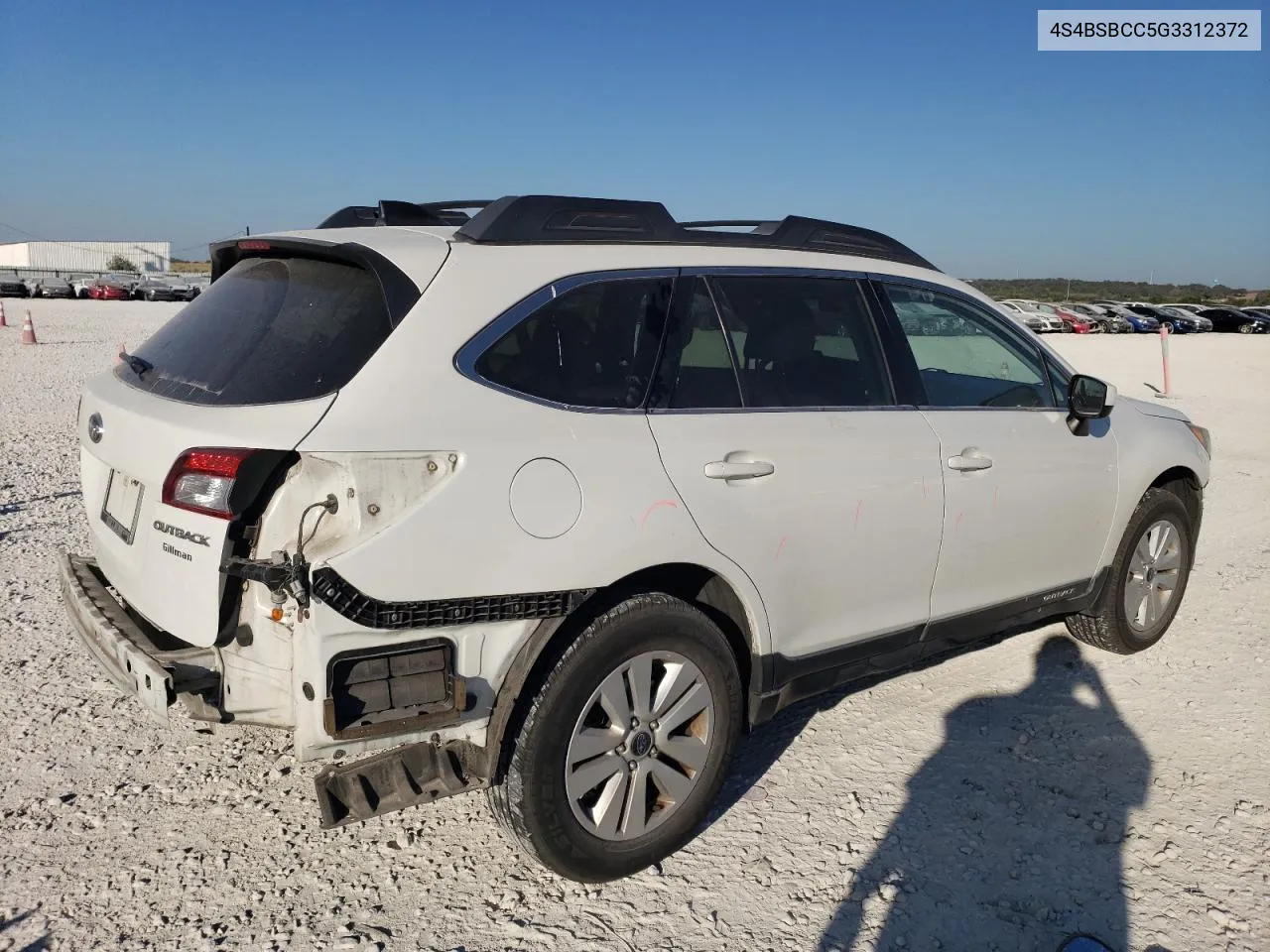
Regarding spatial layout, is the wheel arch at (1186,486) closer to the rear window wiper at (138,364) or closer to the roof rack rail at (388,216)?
the roof rack rail at (388,216)

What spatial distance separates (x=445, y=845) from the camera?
341 centimetres

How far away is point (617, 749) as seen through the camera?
3133 mm

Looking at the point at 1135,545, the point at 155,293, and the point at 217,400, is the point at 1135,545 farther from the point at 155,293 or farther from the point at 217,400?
the point at 155,293

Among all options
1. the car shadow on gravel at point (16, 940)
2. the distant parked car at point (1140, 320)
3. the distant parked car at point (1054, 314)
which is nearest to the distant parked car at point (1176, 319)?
the distant parked car at point (1140, 320)

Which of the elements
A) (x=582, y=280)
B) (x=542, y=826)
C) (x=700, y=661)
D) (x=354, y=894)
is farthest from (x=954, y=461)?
(x=354, y=894)

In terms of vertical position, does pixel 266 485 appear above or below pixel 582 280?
below

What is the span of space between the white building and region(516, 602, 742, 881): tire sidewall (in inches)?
4795

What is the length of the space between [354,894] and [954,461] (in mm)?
2598

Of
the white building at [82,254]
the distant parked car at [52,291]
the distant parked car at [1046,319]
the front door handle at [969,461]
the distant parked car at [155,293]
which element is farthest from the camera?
the white building at [82,254]

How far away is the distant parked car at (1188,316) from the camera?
52.1 metres

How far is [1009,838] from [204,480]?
2839mm

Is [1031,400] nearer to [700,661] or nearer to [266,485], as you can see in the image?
[700,661]

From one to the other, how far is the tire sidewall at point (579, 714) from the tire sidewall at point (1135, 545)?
2593mm

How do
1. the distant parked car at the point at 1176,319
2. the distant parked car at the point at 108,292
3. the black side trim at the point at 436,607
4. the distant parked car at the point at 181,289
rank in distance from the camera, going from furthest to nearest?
the distant parked car at the point at 181,289
the distant parked car at the point at 108,292
the distant parked car at the point at 1176,319
the black side trim at the point at 436,607
